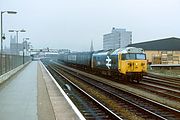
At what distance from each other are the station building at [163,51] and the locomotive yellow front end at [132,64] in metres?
29.9

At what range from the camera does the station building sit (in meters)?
62.6

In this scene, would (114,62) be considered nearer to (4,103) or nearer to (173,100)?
(173,100)

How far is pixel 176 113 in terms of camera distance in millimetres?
12336

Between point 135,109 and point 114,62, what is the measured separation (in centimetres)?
1600

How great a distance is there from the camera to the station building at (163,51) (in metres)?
62.6

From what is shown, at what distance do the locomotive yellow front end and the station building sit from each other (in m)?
29.9

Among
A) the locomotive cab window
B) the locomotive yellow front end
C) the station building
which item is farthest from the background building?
the locomotive yellow front end

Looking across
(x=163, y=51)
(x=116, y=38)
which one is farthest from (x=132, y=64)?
(x=116, y=38)

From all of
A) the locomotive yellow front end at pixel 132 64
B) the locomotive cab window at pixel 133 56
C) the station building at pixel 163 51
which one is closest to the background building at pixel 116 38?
the station building at pixel 163 51

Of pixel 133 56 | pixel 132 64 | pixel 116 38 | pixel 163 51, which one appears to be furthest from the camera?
pixel 116 38

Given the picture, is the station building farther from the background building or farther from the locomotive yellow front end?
the locomotive yellow front end

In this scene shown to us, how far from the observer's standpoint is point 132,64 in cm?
2756

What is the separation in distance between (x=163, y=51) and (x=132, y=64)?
1674 inches

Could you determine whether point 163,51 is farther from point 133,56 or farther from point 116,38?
point 133,56
